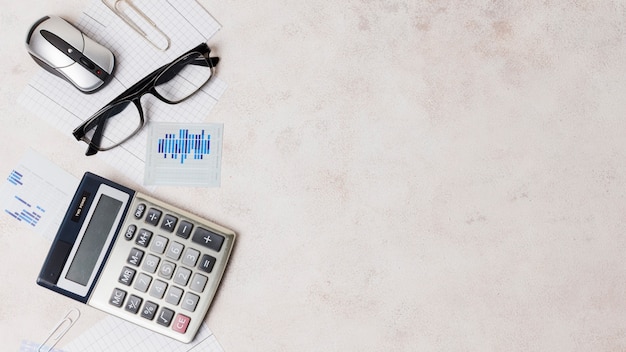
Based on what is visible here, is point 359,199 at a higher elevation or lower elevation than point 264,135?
lower

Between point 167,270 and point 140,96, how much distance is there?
0.78ft

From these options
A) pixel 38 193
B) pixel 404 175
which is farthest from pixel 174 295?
pixel 404 175

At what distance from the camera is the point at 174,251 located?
2.68 feet

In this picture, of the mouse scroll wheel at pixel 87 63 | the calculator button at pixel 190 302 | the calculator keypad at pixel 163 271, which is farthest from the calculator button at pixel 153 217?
the mouse scroll wheel at pixel 87 63

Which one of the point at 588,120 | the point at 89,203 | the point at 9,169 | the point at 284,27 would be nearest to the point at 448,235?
the point at 588,120

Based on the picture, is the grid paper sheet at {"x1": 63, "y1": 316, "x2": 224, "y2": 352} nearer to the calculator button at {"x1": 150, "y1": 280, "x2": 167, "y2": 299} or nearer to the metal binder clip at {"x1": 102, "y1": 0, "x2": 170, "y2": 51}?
the calculator button at {"x1": 150, "y1": 280, "x2": 167, "y2": 299}

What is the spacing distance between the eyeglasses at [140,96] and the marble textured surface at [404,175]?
32 mm

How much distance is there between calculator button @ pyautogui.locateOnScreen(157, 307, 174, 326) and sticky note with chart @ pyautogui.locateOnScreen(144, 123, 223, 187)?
0.17 metres

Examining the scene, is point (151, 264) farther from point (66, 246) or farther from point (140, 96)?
point (140, 96)

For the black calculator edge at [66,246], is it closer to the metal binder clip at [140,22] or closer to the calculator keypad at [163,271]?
the calculator keypad at [163,271]

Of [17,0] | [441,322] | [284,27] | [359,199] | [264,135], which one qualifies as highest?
[17,0]

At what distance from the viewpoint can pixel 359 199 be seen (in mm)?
849

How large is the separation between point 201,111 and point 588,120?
0.53m

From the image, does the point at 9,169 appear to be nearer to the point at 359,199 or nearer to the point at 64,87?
the point at 64,87
